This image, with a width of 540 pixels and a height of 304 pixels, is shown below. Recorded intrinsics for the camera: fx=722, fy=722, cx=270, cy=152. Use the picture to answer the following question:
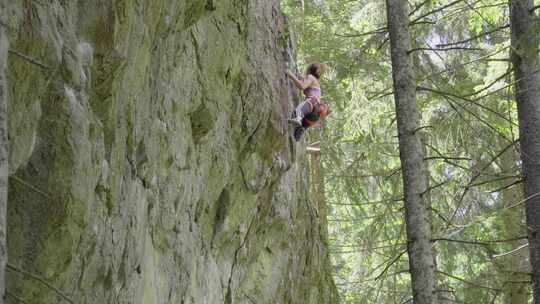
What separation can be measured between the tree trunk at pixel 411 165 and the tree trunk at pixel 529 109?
1386mm

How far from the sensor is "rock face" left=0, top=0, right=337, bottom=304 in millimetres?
4922

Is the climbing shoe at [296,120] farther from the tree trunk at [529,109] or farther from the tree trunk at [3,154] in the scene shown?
the tree trunk at [3,154]

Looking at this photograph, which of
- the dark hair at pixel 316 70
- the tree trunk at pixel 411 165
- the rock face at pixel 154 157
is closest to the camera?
the rock face at pixel 154 157

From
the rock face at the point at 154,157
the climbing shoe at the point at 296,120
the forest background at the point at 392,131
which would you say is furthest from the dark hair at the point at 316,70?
the forest background at the point at 392,131

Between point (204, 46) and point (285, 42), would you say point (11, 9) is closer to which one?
point (204, 46)

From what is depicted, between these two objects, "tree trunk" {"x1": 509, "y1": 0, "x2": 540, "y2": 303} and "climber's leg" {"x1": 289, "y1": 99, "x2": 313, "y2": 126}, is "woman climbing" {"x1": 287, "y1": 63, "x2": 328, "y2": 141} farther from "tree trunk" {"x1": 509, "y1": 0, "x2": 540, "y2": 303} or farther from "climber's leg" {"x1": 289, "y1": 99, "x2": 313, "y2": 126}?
"tree trunk" {"x1": 509, "y1": 0, "x2": 540, "y2": 303}

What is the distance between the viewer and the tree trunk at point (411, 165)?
29.3 ft

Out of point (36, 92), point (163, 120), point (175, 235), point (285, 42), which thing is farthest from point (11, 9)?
point (285, 42)

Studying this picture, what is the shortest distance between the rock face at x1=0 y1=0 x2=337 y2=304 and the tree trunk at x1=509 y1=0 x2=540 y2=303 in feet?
10.6

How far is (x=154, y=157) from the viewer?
7.07 m

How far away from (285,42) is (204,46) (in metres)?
2.96

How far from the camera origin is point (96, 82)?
19.0ft

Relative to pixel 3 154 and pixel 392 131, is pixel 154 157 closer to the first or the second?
pixel 3 154

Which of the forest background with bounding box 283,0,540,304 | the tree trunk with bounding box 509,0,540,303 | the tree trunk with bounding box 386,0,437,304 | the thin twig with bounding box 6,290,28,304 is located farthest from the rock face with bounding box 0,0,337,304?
the tree trunk with bounding box 509,0,540,303
